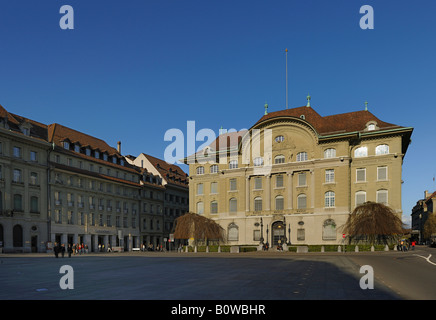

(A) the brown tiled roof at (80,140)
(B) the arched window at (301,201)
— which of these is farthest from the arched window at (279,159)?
(A) the brown tiled roof at (80,140)

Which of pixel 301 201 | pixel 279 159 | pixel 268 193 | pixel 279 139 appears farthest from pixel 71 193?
pixel 301 201

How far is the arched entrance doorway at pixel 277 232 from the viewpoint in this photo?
63.6 metres

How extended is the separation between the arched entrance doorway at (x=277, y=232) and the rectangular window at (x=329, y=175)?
398 inches

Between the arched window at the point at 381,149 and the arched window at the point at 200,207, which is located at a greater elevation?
the arched window at the point at 381,149

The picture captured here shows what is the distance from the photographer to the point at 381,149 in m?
58.5

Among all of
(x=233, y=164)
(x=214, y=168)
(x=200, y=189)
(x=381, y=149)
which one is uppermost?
(x=381, y=149)

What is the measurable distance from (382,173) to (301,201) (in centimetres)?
1283

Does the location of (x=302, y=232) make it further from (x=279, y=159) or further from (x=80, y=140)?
(x=80, y=140)

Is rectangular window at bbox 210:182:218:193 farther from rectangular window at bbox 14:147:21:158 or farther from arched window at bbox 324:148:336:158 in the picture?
rectangular window at bbox 14:147:21:158

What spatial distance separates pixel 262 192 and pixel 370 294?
53.9m

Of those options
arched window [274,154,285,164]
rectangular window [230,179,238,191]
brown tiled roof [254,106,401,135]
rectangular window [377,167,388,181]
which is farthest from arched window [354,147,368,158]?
rectangular window [230,179,238,191]

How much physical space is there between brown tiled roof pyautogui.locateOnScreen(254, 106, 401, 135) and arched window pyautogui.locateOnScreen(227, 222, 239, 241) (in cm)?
1817

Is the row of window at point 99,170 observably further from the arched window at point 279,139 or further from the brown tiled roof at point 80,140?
the arched window at point 279,139
